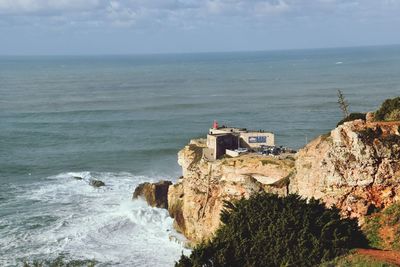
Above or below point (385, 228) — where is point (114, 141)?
below

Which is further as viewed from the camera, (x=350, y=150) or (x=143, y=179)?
(x=143, y=179)

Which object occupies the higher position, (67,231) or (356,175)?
(356,175)

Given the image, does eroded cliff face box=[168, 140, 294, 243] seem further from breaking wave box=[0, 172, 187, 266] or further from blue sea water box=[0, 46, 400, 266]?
blue sea water box=[0, 46, 400, 266]

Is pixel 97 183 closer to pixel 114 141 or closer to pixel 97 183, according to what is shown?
pixel 97 183

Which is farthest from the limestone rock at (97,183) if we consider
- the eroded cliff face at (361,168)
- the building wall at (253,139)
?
the eroded cliff face at (361,168)

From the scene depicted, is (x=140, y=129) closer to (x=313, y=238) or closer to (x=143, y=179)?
(x=143, y=179)

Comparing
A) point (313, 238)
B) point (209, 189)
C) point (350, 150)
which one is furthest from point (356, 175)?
point (209, 189)

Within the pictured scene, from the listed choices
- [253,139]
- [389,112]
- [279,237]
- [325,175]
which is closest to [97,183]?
[253,139]
